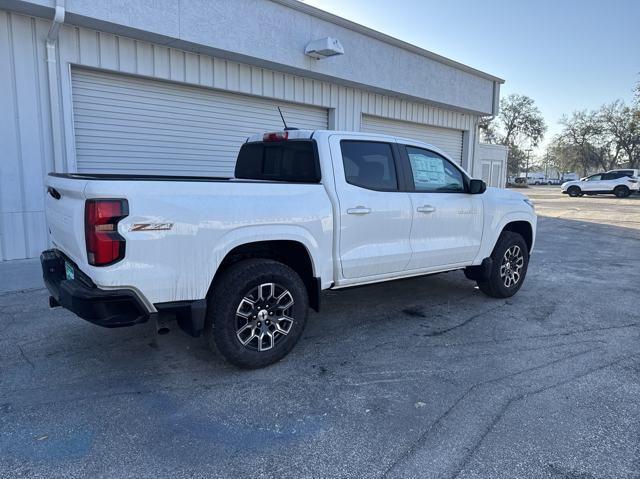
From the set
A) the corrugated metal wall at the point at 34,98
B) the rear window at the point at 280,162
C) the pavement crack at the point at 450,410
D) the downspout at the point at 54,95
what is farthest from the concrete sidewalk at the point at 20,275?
the pavement crack at the point at 450,410

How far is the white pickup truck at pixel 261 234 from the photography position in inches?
124

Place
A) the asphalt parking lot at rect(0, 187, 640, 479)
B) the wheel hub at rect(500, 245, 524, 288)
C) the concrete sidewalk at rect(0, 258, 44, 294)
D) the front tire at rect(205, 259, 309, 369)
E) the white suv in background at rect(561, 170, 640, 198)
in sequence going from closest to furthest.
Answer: the asphalt parking lot at rect(0, 187, 640, 479)
the front tire at rect(205, 259, 309, 369)
the wheel hub at rect(500, 245, 524, 288)
the concrete sidewalk at rect(0, 258, 44, 294)
the white suv in background at rect(561, 170, 640, 198)

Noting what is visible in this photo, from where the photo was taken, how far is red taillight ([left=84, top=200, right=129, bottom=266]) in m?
3.03

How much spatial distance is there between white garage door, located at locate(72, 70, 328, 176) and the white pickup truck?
11.3ft

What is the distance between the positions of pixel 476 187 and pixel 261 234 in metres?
2.88

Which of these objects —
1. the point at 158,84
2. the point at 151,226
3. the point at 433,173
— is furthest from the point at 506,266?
the point at 158,84

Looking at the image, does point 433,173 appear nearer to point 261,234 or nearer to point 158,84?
point 261,234

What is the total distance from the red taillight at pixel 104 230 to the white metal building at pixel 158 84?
15.4ft

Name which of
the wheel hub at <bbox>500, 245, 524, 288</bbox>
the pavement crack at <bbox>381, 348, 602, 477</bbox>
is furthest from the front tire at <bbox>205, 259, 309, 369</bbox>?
the wheel hub at <bbox>500, 245, 524, 288</bbox>

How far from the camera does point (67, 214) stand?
3.45m

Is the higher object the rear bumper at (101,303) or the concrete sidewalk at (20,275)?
the rear bumper at (101,303)

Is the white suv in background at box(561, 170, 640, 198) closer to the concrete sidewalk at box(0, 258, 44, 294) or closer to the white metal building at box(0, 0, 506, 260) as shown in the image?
the white metal building at box(0, 0, 506, 260)

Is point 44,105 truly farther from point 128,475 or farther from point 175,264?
point 128,475

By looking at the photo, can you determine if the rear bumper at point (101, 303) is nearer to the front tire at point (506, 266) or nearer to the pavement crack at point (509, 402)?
the pavement crack at point (509, 402)
